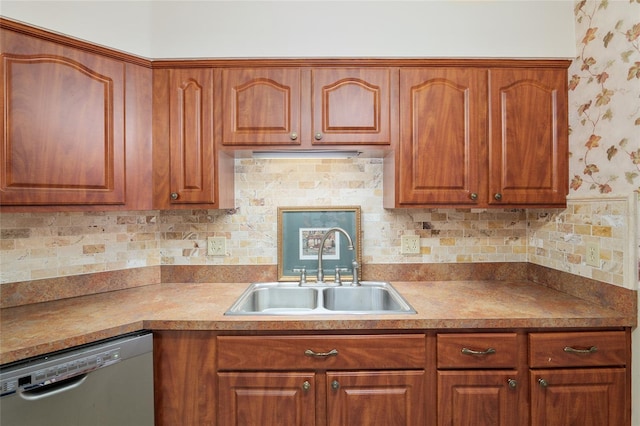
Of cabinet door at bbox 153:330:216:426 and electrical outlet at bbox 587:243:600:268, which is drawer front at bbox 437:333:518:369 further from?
cabinet door at bbox 153:330:216:426

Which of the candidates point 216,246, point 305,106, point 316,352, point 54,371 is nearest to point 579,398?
point 316,352

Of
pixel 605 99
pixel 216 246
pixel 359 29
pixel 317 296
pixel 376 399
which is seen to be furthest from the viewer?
pixel 216 246

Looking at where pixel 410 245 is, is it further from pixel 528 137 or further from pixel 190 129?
pixel 190 129

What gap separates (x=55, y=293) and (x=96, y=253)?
0.83 ft

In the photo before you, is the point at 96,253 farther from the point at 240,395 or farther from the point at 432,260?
the point at 432,260

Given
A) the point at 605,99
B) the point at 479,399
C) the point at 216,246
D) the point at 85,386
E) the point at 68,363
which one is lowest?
the point at 479,399

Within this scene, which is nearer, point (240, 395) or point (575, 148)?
point (240, 395)

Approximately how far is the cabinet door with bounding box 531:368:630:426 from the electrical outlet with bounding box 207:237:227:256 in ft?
5.39

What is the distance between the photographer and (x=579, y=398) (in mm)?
1285

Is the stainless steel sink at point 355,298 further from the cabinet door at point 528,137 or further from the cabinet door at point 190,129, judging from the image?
the cabinet door at point 190,129

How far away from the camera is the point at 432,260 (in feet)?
6.28

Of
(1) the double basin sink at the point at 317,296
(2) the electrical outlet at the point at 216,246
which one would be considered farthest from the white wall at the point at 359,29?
(1) the double basin sink at the point at 317,296

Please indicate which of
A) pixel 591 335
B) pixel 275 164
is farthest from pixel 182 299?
pixel 591 335

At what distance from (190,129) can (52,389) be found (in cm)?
118
